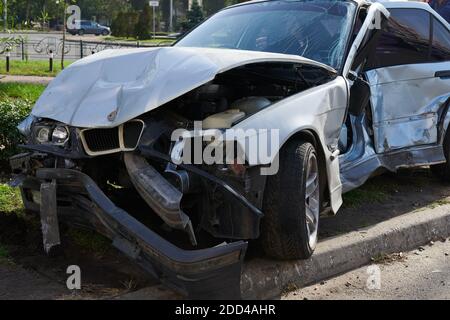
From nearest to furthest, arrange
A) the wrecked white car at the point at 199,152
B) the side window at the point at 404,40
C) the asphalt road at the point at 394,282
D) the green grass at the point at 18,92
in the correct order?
the wrecked white car at the point at 199,152 < the asphalt road at the point at 394,282 < the side window at the point at 404,40 < the green grass at the point at 18,92

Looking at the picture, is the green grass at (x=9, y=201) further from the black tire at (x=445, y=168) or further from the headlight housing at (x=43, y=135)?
the black tire at (x=445, y=168)

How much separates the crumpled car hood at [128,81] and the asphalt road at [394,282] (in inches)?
59.1

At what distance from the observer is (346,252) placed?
4.25m

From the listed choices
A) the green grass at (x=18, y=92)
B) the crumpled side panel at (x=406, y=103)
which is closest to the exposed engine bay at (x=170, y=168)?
the crumpled side panel at (x=406, y=103)

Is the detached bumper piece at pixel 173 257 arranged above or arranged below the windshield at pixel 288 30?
below

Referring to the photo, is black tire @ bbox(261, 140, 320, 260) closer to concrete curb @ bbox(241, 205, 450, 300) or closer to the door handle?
concrete curb @ bbox(241, 205, 450, 300)

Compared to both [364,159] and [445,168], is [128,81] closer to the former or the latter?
[364,159]

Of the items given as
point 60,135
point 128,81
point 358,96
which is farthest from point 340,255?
point 60,135

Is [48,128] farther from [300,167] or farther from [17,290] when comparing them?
[300,167]

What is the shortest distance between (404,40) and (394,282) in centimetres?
258

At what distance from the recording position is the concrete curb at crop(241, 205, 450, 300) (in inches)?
144

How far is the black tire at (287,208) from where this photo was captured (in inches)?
140
